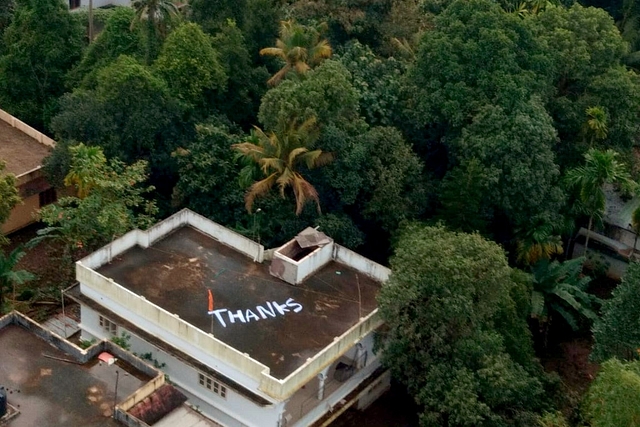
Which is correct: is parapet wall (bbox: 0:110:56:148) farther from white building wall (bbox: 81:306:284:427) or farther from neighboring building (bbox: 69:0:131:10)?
neighboring building (bbox: 69:0:131:10)

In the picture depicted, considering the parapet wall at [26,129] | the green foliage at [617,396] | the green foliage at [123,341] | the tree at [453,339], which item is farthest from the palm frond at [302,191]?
the parapet wall at [26,129]

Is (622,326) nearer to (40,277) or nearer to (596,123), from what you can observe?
(596,123)

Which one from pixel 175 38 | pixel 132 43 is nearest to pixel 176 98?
pixel 175 38

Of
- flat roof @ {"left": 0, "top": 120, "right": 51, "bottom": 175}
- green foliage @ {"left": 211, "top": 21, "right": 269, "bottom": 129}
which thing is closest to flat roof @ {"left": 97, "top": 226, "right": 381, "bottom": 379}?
green foliage @ {"left": 211, "top": 21, "right": 269, "bottom": 129}

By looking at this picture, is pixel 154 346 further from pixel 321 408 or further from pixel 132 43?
pixel 132 43

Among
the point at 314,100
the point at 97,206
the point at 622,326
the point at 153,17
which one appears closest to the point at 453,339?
the point at 622,326

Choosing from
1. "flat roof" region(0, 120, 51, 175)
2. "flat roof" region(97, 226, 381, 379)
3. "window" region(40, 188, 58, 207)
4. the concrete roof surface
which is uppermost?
"flat roof" region(97, 226, 381, 379)
